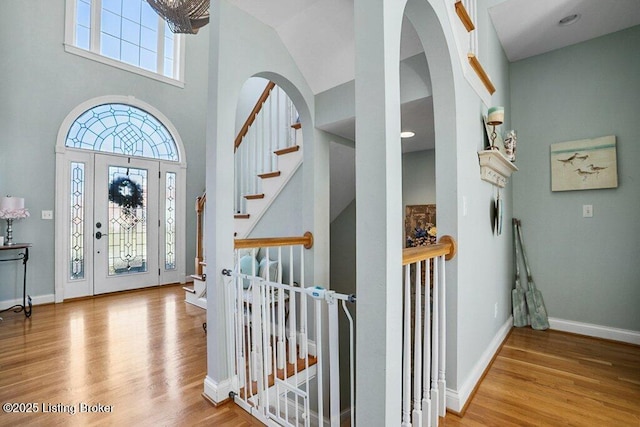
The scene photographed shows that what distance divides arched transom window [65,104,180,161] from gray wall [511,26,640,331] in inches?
191

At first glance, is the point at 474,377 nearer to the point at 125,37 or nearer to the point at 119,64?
the point at 119,64

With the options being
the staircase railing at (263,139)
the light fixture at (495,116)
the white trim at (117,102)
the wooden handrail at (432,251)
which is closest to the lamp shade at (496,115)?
the light fixture at (495,116)

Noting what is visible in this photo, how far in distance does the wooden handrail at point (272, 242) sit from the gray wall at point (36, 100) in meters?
3.50

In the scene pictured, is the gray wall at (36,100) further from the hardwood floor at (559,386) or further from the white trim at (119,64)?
the hardwood floor at (559,386)

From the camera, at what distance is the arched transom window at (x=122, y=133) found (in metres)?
4.13

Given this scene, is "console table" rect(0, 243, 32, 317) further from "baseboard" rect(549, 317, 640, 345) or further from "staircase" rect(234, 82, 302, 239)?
"baseboard" rect(549, 317, 640, 345)

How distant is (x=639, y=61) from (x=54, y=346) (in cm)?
538

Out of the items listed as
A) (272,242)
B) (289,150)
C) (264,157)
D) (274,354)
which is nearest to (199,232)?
(264,157)

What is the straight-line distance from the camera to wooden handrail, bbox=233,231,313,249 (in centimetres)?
195

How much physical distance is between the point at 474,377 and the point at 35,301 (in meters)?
4.84

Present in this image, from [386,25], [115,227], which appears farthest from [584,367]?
[115,227]

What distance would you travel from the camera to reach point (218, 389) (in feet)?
5.72

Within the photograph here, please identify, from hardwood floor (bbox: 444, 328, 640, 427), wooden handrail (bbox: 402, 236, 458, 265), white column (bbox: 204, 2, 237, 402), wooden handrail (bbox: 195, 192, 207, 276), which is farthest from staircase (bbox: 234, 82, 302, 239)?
hardwood floor (bbox: 444, 328, 640, 427)

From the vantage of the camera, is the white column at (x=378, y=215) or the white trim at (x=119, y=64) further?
the white trim at (x=119, y=64)
